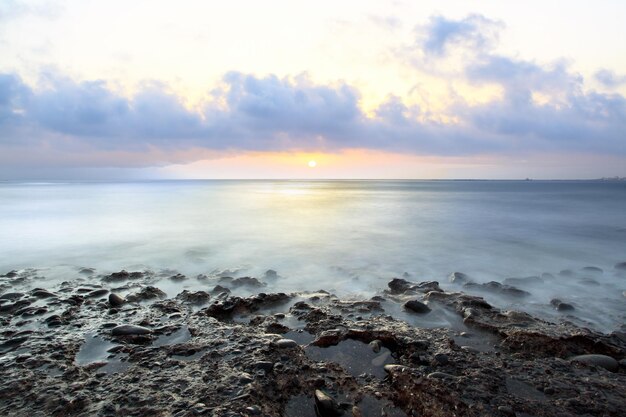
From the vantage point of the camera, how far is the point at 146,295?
6633 mm

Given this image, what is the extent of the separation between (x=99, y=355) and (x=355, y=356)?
3.29 m

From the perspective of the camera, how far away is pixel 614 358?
168 inches

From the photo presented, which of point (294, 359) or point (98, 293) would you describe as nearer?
point (294, 359)

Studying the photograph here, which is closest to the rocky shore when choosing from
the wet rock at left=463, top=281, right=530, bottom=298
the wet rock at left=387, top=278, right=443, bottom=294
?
the wet rock at left=387, top=278, right=443, bottom=294

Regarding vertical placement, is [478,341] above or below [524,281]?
above

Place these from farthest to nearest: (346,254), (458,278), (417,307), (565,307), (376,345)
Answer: (346,254), (458,278), (565,307), (417,307), (376,345)

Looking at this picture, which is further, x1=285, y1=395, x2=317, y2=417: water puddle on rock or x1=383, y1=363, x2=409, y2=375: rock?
x1=383, y1=363, x2=409, y2=375: rock

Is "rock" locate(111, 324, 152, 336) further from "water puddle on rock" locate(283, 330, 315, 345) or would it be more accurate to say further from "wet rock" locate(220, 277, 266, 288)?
"wet rock" locate(220, 277, 266, 288)

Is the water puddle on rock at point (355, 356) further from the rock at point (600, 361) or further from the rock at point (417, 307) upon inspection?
the rock at point (600, 361)

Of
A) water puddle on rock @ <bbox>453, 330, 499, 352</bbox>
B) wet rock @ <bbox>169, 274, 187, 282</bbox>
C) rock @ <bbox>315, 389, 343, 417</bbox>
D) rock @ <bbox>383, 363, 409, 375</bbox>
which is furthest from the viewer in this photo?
wet rock @ <bbox>169, 274, 187, 282</bbox>

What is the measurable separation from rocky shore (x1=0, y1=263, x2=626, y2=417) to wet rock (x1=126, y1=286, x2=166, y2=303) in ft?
0.24

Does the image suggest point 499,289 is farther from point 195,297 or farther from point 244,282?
point 195,297

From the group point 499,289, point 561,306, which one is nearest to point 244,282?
point 499,289

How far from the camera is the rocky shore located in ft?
10.7
